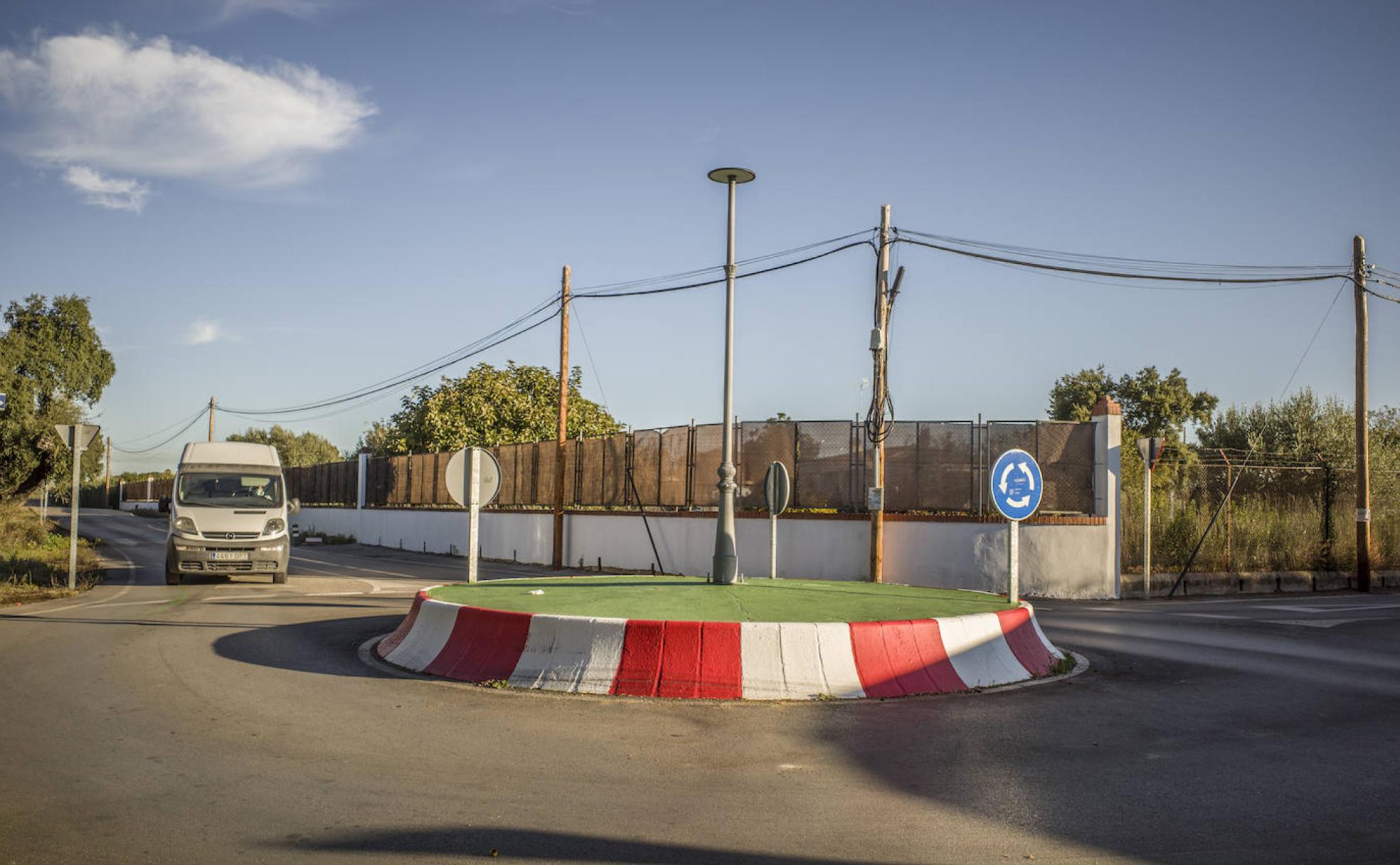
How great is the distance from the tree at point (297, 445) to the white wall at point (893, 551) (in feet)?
393

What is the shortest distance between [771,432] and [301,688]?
14.5 metres

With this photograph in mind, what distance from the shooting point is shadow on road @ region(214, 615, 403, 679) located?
916cm

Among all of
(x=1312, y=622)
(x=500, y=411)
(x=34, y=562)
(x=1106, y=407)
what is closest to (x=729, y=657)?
(x=1312, y=622)

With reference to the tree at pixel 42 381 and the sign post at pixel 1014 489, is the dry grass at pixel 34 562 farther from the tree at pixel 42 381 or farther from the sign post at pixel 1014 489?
the sign post at pixel 1014 489

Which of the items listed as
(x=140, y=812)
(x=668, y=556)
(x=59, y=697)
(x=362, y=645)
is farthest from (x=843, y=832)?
(x=668, y=556)

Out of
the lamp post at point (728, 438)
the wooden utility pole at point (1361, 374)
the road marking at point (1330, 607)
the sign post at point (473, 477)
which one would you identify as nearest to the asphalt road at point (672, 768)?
the sign post at point (473, 477)

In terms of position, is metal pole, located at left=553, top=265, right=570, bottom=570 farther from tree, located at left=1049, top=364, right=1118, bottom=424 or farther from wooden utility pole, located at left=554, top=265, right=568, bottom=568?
tree, located at left=1049, top=364, right=1118, bottom=424

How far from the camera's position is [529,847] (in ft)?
14.0

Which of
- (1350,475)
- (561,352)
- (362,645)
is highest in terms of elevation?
(561,352)

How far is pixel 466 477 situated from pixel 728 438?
113 inches

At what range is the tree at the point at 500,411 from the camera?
48.9 meters

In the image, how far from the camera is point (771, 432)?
21.5 m

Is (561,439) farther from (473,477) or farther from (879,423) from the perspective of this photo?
(473,477)

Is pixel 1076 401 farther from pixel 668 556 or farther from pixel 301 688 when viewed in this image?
pixel 301 688
